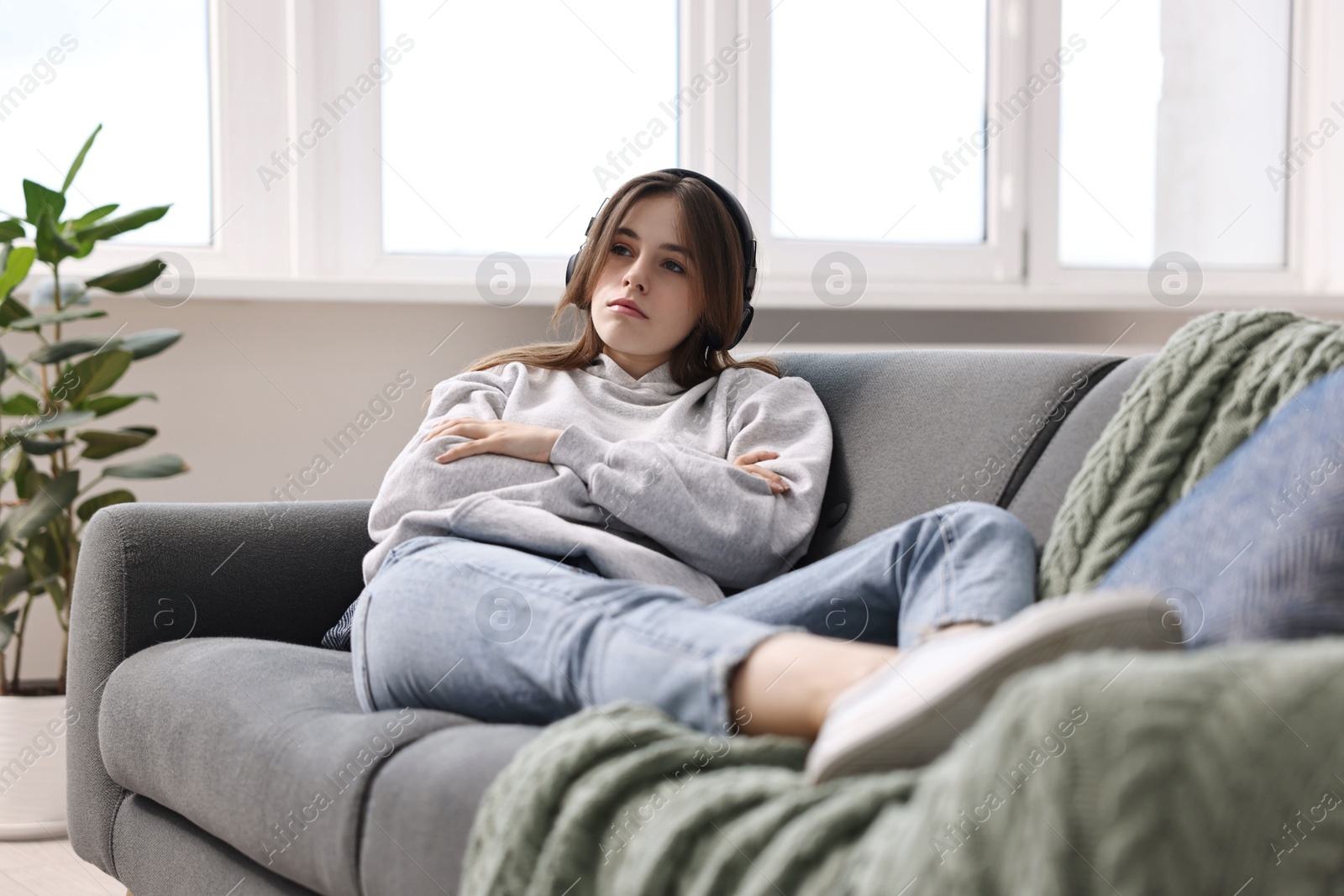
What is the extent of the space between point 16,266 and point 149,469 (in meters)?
0.38

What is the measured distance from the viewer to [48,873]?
5.75 ft

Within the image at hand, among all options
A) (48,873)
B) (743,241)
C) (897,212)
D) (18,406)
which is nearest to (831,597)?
(743,241)

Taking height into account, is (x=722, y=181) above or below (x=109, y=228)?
above

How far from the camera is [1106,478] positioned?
3.59ft

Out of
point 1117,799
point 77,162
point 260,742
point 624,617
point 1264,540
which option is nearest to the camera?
point 1117,799

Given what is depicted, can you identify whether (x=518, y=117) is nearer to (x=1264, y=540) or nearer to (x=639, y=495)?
(x=639, y=495)

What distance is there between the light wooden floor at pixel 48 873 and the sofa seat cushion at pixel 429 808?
0.89 meters

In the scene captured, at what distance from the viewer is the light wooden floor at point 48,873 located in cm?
168

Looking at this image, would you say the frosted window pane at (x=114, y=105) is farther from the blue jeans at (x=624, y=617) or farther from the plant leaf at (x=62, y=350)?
the blue jeans at (x=624, y=617)

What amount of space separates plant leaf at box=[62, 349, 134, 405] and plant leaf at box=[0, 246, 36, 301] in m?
0.16

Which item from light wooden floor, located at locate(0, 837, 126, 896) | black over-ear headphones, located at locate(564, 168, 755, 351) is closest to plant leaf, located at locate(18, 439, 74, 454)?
light wooden floor, located at locate(0, 837, 126, 896)

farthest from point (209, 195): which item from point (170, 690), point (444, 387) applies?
point (170, 690)

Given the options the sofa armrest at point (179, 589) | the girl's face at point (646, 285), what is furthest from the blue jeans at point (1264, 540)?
the sofa armrest at point (179, 589)

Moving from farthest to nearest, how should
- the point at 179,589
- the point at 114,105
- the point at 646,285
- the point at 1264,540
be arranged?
the point at 114,105
the point at 646,285
the point at 179,589
the point at 1264,540
